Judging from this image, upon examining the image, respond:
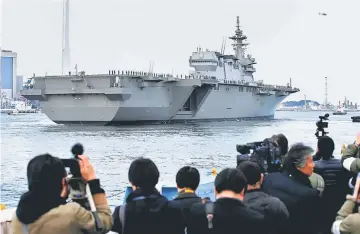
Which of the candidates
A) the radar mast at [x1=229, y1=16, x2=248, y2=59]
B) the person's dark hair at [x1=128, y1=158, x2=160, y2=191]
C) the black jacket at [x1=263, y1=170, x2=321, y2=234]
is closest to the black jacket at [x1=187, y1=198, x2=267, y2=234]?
the person's dark hair at [x1=128, y1=158, x2=160, y2=191]

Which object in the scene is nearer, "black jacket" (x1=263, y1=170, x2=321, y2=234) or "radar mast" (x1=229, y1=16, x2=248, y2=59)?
"black jacket" (x1=263, y1=170, x2=321, y2=234)

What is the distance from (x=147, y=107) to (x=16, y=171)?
948 inches

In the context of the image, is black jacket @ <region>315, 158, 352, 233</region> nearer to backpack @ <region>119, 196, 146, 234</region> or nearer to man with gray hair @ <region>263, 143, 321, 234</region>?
man with gray hair @ <region>263, 143, 321, 234</region>

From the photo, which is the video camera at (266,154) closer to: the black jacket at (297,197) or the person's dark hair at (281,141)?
the person's dark hair at (281,141)

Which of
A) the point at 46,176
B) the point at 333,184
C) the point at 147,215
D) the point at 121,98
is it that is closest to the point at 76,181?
the point at 46,176

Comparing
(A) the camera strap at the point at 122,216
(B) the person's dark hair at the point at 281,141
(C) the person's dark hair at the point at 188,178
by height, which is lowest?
(A) the camera strap at the point at 122,216

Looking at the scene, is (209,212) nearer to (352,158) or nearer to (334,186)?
(352,158)

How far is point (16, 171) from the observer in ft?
50.4

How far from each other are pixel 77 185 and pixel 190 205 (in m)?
0.78

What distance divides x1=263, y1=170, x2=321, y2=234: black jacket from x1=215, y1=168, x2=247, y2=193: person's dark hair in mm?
714

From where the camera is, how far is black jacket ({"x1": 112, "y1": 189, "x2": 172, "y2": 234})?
3.00 m

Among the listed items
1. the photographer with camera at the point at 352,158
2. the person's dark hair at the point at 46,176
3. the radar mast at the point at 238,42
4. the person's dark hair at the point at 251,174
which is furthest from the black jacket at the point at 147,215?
the radar mast at the point at 238,42

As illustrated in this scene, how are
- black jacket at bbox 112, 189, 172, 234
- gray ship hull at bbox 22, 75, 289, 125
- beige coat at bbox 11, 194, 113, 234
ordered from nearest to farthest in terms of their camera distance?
1. beige coat at bbox 11, 194, 113, 234
2. black jacket at bbox 112, 189, 172, 234
3. gray ship hull at bbox 22, 75, 289, 125

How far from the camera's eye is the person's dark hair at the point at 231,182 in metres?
2.91
